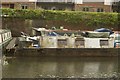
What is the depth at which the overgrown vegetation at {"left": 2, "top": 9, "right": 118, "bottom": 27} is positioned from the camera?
2486 cm

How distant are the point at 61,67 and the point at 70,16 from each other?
38.8 feet

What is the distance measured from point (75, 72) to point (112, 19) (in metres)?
13.4

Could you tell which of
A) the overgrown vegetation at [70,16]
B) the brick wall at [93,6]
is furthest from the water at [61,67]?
the brick wall at [93,6]

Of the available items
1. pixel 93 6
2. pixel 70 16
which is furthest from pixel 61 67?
pixel 93 6

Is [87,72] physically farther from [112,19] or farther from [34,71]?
[112,19]

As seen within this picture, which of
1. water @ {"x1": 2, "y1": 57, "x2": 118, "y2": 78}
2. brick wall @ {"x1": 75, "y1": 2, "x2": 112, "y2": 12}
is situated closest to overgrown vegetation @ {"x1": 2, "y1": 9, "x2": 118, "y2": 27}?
brick wall @ {"x1": 75, "y1": 2, "x2": 112, "y2": 12}

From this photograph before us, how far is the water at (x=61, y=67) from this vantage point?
12.3 meters

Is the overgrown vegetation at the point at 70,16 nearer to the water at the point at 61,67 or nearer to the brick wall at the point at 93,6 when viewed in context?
the brick wall at the point at 93,6

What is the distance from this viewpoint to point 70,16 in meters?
25.4

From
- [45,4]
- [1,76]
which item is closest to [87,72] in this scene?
[1,76]

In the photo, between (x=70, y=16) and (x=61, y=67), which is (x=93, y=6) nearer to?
(x=70, y=16)

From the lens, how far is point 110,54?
16.8 metres

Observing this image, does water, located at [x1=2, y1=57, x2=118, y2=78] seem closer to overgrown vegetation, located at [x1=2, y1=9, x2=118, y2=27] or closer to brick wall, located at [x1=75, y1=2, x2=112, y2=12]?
overgrown vegetation, located at [x1=2, y1=9, x2=118, y2=27]

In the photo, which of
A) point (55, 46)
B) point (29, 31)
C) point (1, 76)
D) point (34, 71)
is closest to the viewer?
point (1, 76)
